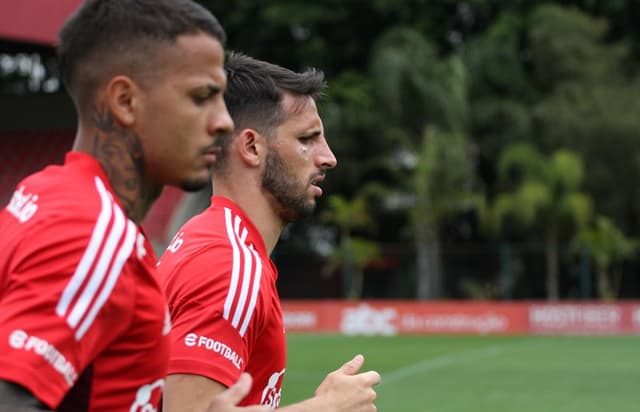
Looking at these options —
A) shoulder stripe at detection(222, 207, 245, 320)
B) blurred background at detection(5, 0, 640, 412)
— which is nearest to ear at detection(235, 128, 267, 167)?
shoulder stripe at detection(222, 207, 245, 320)

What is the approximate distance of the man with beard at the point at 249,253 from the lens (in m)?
3.10

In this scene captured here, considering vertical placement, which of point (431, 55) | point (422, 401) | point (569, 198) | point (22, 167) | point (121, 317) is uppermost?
point (431, 55)

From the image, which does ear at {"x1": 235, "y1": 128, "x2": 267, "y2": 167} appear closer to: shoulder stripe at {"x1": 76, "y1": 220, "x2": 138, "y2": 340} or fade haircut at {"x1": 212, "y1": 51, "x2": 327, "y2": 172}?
fade haircut at {"x1": 212, "y1": 51, "x2": 327, "y2": 172}

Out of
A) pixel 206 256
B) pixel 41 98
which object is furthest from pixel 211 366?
pixel 41 98

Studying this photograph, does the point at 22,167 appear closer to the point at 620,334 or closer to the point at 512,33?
the point at 620,334

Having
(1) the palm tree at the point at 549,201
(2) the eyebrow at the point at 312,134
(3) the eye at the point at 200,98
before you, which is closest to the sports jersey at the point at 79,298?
(3) the eye at the point at 200,98

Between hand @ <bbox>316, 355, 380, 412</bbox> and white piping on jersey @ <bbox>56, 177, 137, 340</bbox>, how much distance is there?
99 centimetres

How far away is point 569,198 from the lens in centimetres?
3372

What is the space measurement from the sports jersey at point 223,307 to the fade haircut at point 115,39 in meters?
0.88

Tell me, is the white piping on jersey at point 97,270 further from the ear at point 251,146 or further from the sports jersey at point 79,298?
the ear at point 251,146

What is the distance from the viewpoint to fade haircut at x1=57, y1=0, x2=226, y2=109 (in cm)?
240

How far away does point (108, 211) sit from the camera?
92.0 inches

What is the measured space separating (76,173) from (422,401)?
12.2 metres

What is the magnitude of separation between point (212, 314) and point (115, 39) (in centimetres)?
100
